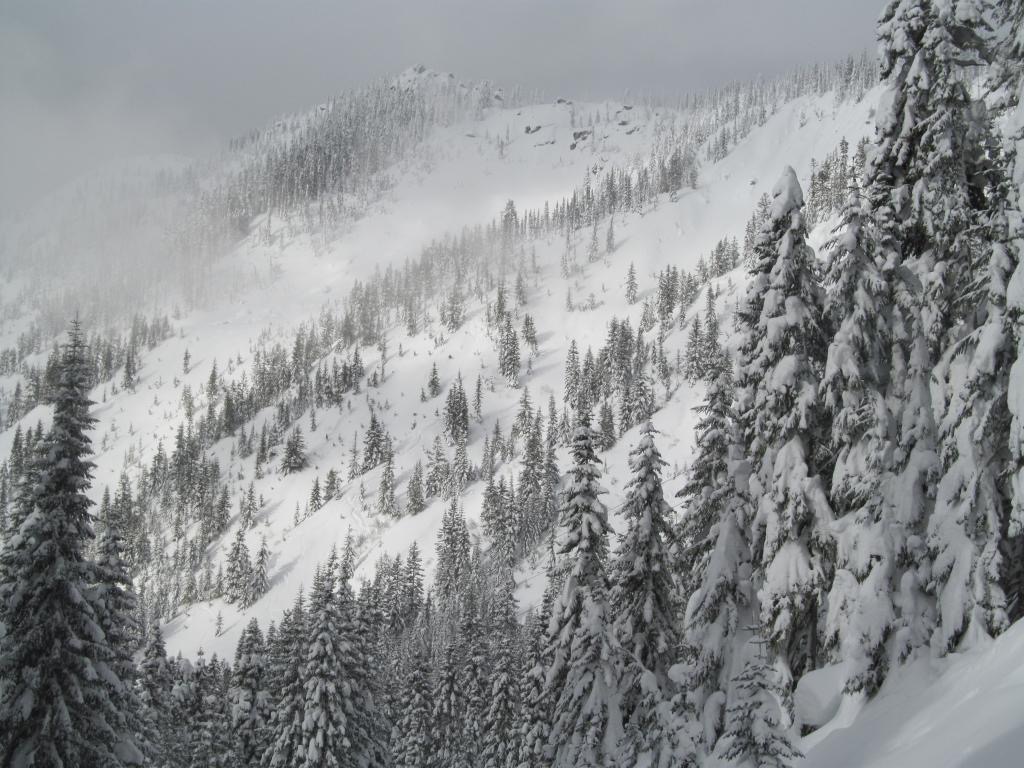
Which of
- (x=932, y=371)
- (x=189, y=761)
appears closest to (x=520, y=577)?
(x=189, y=761)

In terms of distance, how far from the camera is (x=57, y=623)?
648 inches

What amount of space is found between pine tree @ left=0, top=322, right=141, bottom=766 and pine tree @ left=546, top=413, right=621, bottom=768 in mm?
12405

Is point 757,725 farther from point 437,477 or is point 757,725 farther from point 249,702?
point 437,477

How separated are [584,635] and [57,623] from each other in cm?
1388

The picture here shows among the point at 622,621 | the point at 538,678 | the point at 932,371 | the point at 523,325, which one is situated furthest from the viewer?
the point at 523,325

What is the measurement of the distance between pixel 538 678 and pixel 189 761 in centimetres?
2477

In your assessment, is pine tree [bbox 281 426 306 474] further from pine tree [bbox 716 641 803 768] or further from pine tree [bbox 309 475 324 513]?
pine tree [bbox 716 641 803 768]

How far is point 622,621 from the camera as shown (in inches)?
765

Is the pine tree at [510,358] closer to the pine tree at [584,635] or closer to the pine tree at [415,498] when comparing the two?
the pine tree at [415,498]

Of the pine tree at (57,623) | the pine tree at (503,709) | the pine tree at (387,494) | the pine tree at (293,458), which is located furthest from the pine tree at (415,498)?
the pine tree at (57,623)

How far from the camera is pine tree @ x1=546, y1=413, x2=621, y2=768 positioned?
59.0 ft

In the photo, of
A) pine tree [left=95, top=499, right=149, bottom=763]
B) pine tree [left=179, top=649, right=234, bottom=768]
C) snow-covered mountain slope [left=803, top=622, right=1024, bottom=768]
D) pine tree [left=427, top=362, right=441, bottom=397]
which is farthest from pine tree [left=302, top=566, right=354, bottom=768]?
pine tree [left=427, top=362, right=441, bottom=397]

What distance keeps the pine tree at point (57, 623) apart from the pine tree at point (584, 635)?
12405 mm

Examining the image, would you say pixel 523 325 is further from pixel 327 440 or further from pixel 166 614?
pixel 166 614
